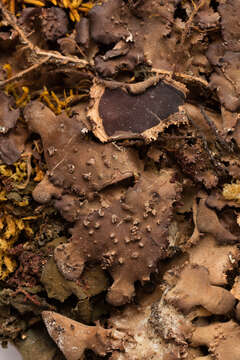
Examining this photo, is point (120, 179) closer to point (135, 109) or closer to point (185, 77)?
point (135, 109)

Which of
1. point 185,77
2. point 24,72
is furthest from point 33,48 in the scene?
point 185,77

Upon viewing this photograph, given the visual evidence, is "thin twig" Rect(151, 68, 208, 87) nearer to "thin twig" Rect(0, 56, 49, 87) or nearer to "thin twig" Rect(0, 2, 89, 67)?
"thin twig" Rect(0, 2, 89, 67)

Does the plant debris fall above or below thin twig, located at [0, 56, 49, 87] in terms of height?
below

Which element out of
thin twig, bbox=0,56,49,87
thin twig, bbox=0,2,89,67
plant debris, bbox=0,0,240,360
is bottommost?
A: plant debris, bbox=0,0,240,360

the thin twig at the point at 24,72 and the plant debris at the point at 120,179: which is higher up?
the thin twig at the point at 24,72

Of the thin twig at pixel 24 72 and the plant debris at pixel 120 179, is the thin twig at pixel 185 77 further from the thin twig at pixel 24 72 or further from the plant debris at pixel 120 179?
the thin twig at pixel 24 72

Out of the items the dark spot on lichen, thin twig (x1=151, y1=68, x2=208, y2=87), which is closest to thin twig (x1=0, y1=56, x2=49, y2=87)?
the dark spot on lichen

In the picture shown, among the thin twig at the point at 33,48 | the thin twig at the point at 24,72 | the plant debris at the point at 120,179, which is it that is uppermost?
the thin twig at the point at 33,48

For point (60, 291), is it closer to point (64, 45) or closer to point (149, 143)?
point (149, 143)

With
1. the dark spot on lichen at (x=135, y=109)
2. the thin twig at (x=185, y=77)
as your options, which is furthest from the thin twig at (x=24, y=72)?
the thin twig at (x=185, y=77)

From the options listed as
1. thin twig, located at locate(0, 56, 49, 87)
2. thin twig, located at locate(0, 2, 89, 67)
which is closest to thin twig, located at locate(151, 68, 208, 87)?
thin twig, located at locate(0, 2, 89, 67)

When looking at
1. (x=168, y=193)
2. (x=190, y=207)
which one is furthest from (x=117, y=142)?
(x=190, y=207)
